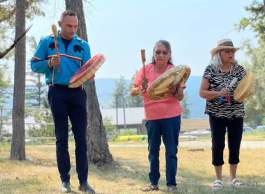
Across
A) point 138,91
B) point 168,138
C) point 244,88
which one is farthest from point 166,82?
point 244,88

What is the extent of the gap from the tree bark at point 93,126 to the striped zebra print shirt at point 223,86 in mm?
3776

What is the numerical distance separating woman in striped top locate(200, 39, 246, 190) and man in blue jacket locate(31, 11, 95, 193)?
1.55 metres

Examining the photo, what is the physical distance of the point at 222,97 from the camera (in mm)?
6227

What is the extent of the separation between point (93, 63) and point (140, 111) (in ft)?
284

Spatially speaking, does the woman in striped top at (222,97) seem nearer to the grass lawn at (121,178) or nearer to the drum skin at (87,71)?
the grass lawn at (121,178)

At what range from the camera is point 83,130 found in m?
5.78

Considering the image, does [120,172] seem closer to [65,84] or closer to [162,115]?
[162,115]

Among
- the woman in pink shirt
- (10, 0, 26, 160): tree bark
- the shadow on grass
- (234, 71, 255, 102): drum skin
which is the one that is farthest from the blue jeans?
(10, 0, 26, 160): tree bark

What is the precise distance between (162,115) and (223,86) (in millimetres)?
922

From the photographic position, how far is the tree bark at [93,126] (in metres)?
9.73

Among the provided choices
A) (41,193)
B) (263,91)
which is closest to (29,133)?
(41,193)

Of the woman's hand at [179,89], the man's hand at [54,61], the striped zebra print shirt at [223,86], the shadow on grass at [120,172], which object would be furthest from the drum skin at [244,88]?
the shadow on grass at [120,172]

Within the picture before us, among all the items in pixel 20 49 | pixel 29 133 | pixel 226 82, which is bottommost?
pixel 29 133

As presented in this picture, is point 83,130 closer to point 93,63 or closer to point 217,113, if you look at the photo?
point 93,63
